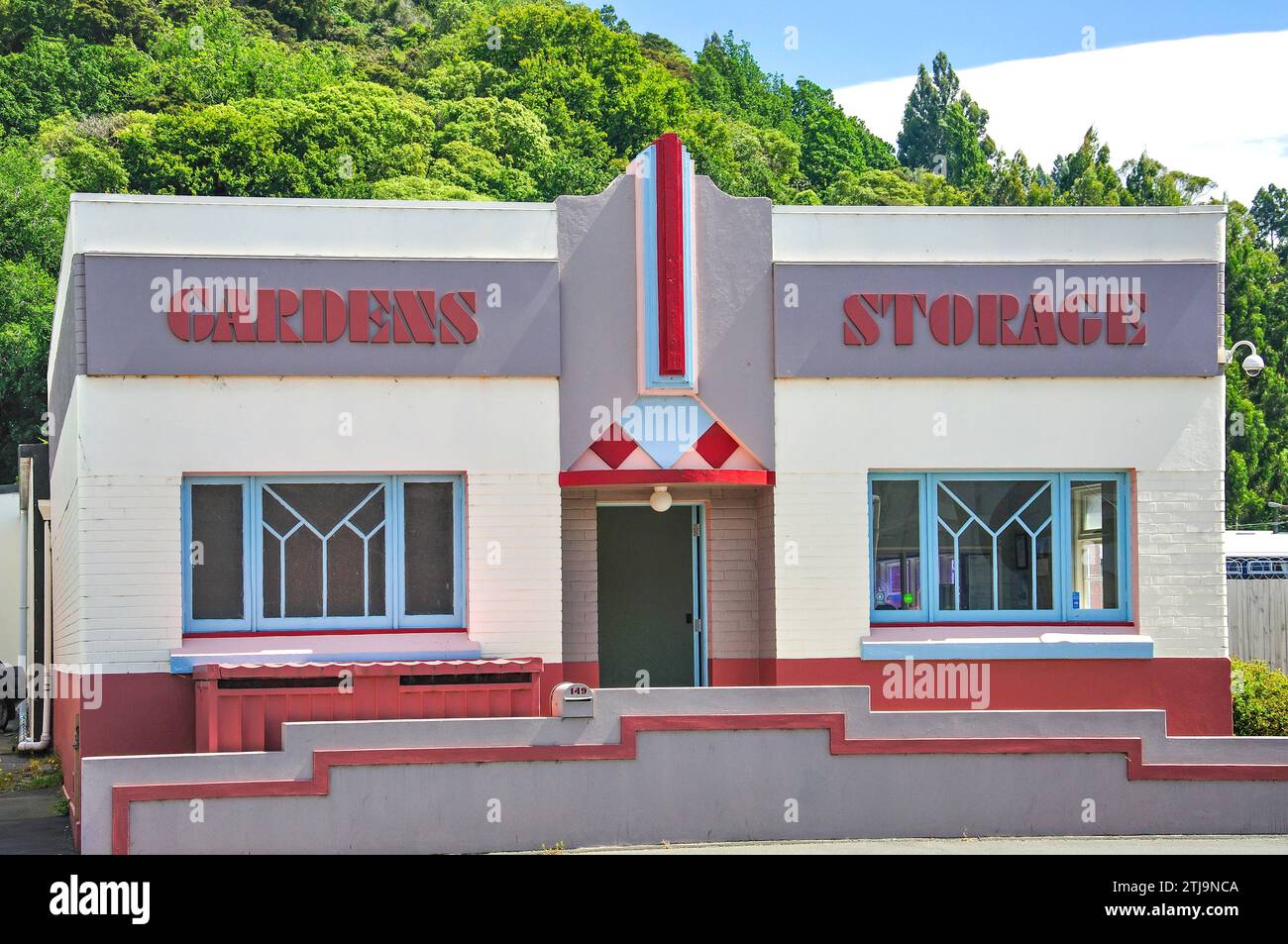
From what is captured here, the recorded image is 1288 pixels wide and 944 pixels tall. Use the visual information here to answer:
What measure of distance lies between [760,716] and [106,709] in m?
5.66

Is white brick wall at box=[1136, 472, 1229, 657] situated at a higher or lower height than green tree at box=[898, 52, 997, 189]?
lower

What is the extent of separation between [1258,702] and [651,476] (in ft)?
22.9

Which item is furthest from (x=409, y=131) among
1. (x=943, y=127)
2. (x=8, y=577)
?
(x=943, y=127)

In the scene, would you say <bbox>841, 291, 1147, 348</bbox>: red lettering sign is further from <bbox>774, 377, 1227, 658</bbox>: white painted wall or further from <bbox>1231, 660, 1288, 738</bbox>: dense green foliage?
<bbox>1231, 660, 1288, 738</bbox>: dense green foliage

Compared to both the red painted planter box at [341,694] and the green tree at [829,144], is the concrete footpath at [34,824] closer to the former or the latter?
A: the red painted planter box at [341,694]

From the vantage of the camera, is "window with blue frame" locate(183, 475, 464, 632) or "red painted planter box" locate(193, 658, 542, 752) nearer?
"red painted planter box" locate(193, 658, 542, 752)

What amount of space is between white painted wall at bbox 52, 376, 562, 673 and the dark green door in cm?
158

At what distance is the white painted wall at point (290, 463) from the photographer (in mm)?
13766

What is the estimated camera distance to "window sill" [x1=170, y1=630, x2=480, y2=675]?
13859mm

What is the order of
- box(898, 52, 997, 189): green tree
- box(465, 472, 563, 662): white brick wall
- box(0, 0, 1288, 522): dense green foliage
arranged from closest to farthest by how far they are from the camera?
box(465, 472, 563, 662): white brick wall → box(0, 0, 1288, 522): dense green foliage → box(898, 52, 997, 189): green tree

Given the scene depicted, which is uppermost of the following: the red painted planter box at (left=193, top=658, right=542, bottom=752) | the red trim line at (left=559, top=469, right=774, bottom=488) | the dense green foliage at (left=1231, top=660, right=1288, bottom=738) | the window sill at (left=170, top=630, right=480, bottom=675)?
the red trim line at (left=559, top=469, right=774, bottom=488)

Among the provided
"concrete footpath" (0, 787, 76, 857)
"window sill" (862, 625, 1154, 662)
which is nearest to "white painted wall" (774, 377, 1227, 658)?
"window sill" (862, 625, 1154, 662)

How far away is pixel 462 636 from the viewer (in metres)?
14.4

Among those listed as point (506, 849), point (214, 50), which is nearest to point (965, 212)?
point (506, 849)
